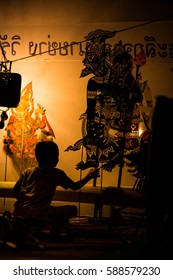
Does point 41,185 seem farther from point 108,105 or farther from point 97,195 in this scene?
point 108,105

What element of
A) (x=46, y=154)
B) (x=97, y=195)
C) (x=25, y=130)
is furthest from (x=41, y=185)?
(x=25, y=130)

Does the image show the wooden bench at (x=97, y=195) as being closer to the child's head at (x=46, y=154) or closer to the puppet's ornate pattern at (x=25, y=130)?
the puppet's ornate pattern at (x=25, y=130)

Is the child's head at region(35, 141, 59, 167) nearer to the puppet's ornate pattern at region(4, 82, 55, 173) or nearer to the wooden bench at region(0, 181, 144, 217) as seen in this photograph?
the wooden bench at region(0, 181, 144, 217)

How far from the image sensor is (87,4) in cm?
675

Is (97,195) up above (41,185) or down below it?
below

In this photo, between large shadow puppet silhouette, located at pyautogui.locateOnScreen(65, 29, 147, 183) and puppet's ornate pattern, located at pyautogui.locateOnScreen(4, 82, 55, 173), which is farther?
puppet's ornate pattern, located at pyautogui.locateOnScreen(4, 82, 55, 173)

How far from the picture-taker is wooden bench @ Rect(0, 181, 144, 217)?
591 cm

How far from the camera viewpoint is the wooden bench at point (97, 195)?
5.91 m

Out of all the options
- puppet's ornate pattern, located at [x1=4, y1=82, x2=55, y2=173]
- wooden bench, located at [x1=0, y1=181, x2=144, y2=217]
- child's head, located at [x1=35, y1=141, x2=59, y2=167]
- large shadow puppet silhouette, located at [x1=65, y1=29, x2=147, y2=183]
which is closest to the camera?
child's head, located at [x1=35, y1=141, x2=59, y2=167]

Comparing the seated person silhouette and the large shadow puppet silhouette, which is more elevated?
the large shadow puppet silhouette

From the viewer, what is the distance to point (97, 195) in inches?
252

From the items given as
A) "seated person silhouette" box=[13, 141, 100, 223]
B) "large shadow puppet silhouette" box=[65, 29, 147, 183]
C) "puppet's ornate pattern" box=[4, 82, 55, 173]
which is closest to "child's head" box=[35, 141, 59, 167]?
"seated person silhouette" box=[13, 141, 100, 223]

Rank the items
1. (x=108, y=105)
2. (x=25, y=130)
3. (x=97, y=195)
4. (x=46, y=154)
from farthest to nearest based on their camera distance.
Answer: (x=25, y=130)
(x=108, y=105)
(x=97, y=195)
(x=46, y=154)

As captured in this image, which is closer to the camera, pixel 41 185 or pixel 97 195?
pixel 41 185
